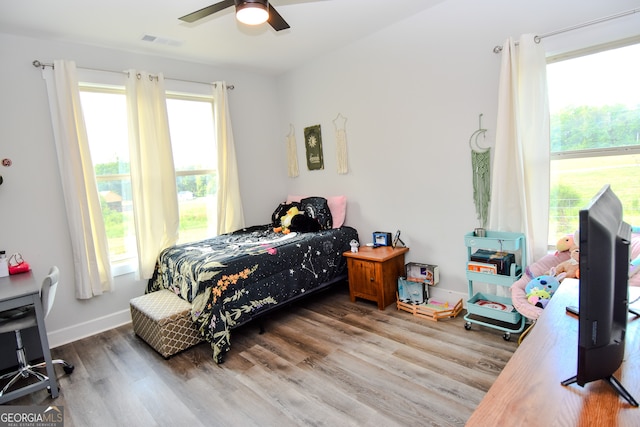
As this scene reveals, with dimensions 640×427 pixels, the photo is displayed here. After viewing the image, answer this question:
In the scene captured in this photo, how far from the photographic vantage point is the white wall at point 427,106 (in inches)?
100

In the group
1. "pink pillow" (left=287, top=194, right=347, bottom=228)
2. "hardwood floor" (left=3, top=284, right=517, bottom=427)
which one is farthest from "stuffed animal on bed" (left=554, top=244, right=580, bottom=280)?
"pink pillow" (left=287, top=194, right=347, bottom=228)

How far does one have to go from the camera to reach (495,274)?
8.66ft

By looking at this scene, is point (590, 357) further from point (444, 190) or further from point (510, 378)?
point (444, 190)

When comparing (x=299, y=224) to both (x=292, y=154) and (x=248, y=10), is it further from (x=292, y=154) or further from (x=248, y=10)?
(x=248, y=10)

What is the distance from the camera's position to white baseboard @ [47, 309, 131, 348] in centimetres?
299

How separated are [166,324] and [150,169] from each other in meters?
1.58

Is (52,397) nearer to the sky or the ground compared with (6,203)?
nearer to the ground

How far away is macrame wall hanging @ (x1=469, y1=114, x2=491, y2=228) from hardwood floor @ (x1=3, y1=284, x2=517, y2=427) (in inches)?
36.9

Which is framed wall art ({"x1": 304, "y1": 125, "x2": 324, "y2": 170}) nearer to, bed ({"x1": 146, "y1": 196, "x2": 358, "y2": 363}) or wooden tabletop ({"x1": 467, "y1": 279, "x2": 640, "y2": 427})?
bed ({"x1": 146, "y1": 196, "x2": 358, "y2": 363})

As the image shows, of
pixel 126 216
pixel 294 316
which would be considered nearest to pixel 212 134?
pixel 126 216

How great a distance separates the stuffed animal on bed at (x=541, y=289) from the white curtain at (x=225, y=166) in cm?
300

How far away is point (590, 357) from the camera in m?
0.85

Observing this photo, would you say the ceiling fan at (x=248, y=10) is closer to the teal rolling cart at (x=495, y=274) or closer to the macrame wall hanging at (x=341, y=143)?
the macrame wall hanging at (x=341, y=143)

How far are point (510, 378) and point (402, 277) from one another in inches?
94.8
